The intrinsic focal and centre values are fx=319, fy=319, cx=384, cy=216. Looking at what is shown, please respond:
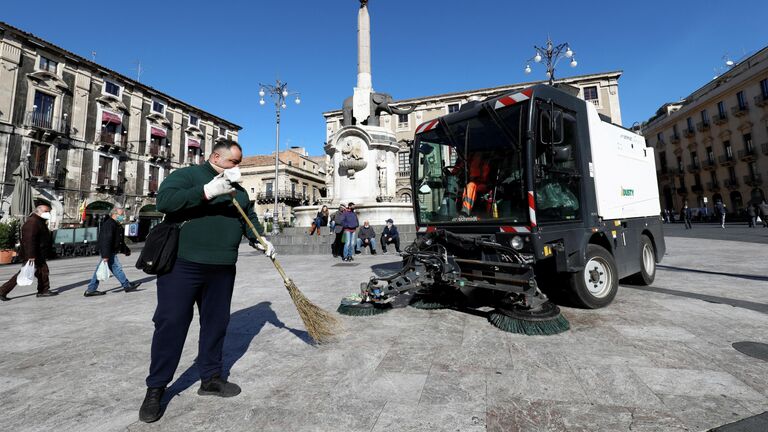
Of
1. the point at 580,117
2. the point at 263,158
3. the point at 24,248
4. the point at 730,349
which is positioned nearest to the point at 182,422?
the point at 730,349

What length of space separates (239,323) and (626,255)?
5.82m

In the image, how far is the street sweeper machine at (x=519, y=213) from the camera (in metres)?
3.73

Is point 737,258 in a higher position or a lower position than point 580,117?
lower

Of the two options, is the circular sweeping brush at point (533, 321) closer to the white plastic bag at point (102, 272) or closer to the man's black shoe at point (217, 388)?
the man's black shoe at point (217, 388)

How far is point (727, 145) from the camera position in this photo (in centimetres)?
3500

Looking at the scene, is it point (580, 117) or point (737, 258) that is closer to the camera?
point (580, 117)

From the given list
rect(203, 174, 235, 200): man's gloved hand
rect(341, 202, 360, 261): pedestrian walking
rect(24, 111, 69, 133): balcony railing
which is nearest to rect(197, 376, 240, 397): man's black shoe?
rect(203, 174, 235, 200): man's gloved hand

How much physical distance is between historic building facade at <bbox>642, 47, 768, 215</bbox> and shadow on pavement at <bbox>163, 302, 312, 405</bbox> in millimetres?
42437

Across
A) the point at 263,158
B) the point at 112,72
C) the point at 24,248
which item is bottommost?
the point at 24,248

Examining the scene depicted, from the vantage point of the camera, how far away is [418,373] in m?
2.58

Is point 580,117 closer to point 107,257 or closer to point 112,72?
point 107,257

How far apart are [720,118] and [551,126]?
155ft

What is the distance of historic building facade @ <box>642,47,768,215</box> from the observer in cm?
3120

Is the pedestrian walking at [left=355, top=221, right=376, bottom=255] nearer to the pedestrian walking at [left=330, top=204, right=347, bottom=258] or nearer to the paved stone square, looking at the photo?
the pedestrian walking at [left=330, top=204, right=347, bottom=258]
